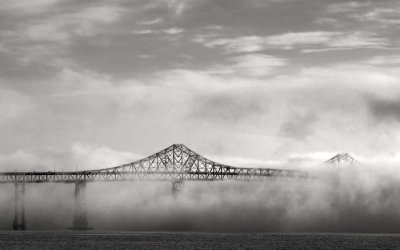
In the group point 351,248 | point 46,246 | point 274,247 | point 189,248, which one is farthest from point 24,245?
point 351,248

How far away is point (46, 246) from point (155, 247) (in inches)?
859

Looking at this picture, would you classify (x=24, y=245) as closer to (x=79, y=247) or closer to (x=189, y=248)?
(x=79, y=247)

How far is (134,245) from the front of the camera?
185 m

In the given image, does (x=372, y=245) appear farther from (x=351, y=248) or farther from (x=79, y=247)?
(x=79, y=247)

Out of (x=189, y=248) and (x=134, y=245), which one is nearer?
(x=189, y=248)

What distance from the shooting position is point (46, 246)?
18275cm

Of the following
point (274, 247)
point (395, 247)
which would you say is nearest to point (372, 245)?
point (395, 247)

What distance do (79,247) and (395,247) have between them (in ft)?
191

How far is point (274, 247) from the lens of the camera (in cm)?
17950

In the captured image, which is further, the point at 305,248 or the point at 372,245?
the point at 372,245

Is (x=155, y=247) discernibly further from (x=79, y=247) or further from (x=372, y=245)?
(x=372, y=245)

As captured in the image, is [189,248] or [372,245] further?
[372,245]

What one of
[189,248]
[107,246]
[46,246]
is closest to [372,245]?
[189,248]

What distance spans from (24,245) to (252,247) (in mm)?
44259
